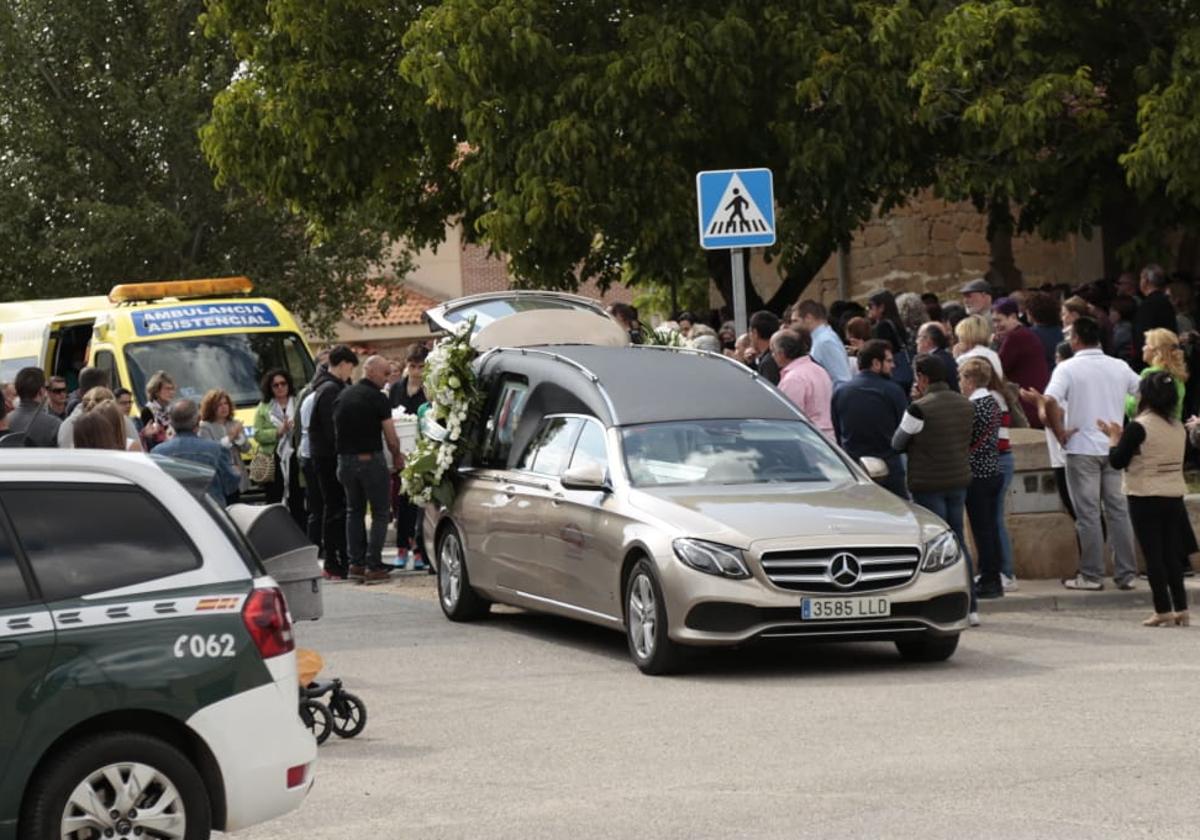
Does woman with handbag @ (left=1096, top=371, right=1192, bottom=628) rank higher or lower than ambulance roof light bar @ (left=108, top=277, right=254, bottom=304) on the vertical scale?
lower

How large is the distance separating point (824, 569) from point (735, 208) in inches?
185

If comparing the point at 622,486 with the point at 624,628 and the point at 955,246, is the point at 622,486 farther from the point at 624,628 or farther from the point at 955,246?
the point at 955,246

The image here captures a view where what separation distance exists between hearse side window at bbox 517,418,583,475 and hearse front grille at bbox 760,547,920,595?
2295mm

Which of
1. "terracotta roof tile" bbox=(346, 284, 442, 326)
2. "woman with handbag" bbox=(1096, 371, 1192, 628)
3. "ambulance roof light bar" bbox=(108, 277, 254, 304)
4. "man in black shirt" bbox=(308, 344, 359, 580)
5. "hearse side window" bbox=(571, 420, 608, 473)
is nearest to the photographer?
"hearse side window" bbox=(571, 420, 608, 473)

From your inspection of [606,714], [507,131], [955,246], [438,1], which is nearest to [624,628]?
[606,714]

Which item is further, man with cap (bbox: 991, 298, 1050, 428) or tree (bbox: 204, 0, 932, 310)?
tree (bbox: 204, 0, 932, 310)

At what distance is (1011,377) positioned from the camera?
1775 cm

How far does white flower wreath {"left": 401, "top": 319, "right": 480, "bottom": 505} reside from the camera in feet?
53.1

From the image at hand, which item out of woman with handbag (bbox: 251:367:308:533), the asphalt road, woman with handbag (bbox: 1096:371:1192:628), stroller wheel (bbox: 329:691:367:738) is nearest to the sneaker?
the asphalt road

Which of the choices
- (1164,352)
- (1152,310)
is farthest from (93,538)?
(1152,310)

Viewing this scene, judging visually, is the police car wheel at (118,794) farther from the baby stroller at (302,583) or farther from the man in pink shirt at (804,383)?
the man in pink shirt at (804,383)

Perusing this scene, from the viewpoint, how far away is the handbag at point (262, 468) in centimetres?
2225

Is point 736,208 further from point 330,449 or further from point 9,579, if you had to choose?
point 9,579

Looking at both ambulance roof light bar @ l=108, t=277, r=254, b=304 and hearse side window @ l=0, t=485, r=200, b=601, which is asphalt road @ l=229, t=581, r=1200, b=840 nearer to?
hearse side window @ l=0, t=485, r=200, b=601
